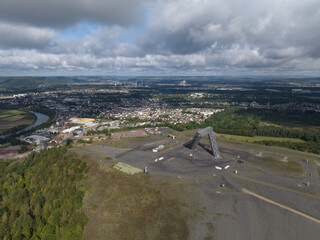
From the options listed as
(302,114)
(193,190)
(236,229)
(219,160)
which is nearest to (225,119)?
(302,114)

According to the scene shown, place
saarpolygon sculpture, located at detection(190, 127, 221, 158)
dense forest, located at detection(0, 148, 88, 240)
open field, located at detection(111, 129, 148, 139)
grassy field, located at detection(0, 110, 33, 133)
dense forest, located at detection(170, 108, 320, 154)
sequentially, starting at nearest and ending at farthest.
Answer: dense forest, located at detection(0, 148, 88, 240)
saarpolygon sculpture, located at detection(190, 127, 221, 158)
dense forest, located at detection(170, 108, 320, 154)
open field, located at detection(111, 129, 148, 139)
grassy field, located at detection(0, 110, 33, 133)

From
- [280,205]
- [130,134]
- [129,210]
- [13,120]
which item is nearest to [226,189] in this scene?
[280,205]

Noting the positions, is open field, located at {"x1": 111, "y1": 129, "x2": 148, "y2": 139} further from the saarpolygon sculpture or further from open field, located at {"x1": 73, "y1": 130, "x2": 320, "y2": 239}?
the saarpolygon sculpture

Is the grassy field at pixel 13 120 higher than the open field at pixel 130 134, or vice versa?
the open field at pixel 130 134

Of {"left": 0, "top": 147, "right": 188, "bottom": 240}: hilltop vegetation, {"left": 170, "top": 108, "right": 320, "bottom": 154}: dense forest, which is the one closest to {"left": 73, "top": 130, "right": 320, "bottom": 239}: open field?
{"left": 0, "top": 147, "right": 188, "bottom": 240}: hilltop vegetation

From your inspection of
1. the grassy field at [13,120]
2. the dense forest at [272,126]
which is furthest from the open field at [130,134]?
the grassy field at [13,120]

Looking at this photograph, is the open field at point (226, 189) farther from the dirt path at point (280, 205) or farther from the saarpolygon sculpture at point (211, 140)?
the saarpolygon sculpture at point (211, 140)
